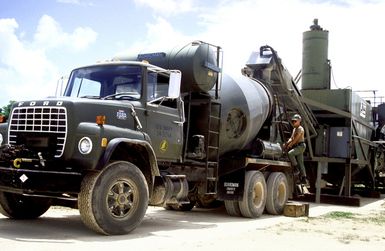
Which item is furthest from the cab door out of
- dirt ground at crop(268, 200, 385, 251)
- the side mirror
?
dirt ground at crop(268, 200, 385, 251)

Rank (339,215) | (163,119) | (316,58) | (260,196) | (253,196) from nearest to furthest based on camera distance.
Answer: (163,119)
(253,196)
(260,196)
(339,215)
(316,58)

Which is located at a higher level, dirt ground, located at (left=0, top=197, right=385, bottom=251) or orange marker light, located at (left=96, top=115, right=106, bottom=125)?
orange marker light, located at (left=96, top=115, right=106, bottom=125)

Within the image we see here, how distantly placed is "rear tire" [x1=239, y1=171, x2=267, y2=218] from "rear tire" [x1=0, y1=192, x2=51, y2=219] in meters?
4.31

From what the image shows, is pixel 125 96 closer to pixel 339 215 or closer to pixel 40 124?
pixel 40 124

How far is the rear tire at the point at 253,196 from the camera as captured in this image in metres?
11.4

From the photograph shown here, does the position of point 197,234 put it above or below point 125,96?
below

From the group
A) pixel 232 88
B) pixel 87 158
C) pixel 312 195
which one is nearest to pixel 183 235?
pixel 87 158

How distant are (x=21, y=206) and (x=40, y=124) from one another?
185cm

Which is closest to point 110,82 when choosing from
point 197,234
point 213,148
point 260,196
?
point 197,234

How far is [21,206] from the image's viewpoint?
8.81m

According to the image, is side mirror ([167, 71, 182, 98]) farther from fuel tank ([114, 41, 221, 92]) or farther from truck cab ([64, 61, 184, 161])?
fuel tank ([114, 41, 221, 92])

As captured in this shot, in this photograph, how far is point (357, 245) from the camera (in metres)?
7.73

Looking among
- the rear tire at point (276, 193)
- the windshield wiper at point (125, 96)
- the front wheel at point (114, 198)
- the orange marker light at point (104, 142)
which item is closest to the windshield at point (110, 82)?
the windshield wiper at point (125, 96)

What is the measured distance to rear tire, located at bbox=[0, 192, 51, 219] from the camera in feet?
28.2
